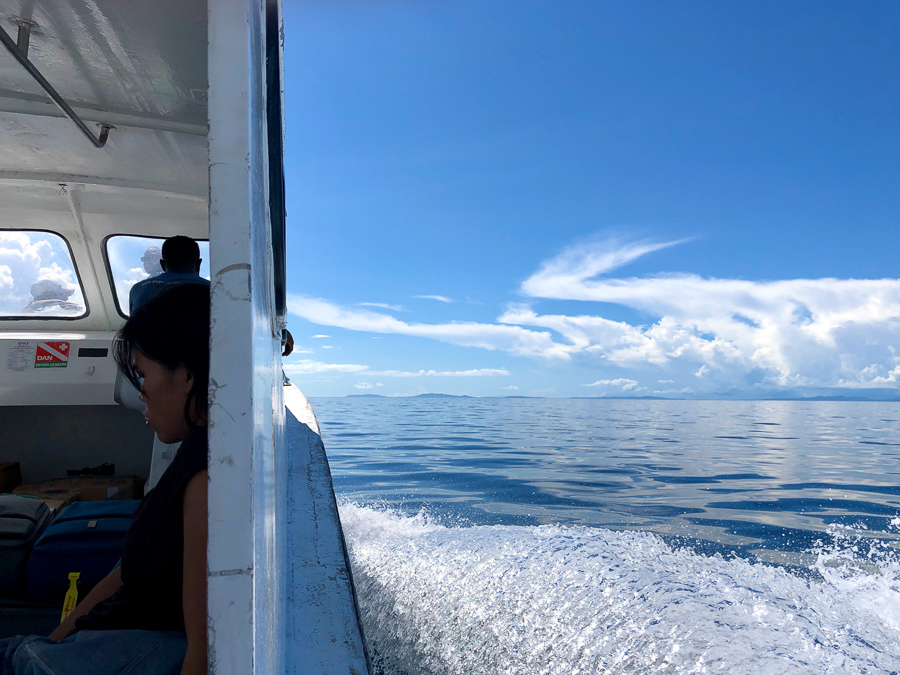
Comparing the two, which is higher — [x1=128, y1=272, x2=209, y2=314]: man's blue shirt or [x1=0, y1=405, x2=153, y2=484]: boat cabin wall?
[x1=128, y1=272, x2=209, y2=314]: man's blue shirt

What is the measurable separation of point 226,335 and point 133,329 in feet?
1.81

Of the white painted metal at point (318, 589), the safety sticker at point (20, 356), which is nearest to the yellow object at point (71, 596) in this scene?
the white painted metal at point (318, 589)

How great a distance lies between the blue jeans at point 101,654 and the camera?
2.58ft

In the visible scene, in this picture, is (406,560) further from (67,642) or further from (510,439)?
(510,439)

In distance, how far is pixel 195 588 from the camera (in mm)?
690

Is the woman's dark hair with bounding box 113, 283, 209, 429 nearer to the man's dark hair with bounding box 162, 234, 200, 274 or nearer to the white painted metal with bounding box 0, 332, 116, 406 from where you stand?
the man's dark hair with bounding box 162, 234, 200, 274

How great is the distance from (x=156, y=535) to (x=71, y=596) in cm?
117

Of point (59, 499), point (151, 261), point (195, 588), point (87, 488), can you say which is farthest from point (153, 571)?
point (151, 261)

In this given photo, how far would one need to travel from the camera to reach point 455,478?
7.56m

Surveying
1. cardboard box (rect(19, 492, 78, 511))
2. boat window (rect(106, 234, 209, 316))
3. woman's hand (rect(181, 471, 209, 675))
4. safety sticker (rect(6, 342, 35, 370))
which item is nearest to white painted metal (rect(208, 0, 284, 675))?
woman's hand (rect(181, 471, 209, 675))

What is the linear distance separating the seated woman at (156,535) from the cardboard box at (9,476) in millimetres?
3295

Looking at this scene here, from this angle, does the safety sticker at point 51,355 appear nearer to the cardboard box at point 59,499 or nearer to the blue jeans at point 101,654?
the cardboard box at point 59,499

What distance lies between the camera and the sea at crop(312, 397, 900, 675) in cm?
226

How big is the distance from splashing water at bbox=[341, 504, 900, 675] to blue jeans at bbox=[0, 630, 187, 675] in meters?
1.66
